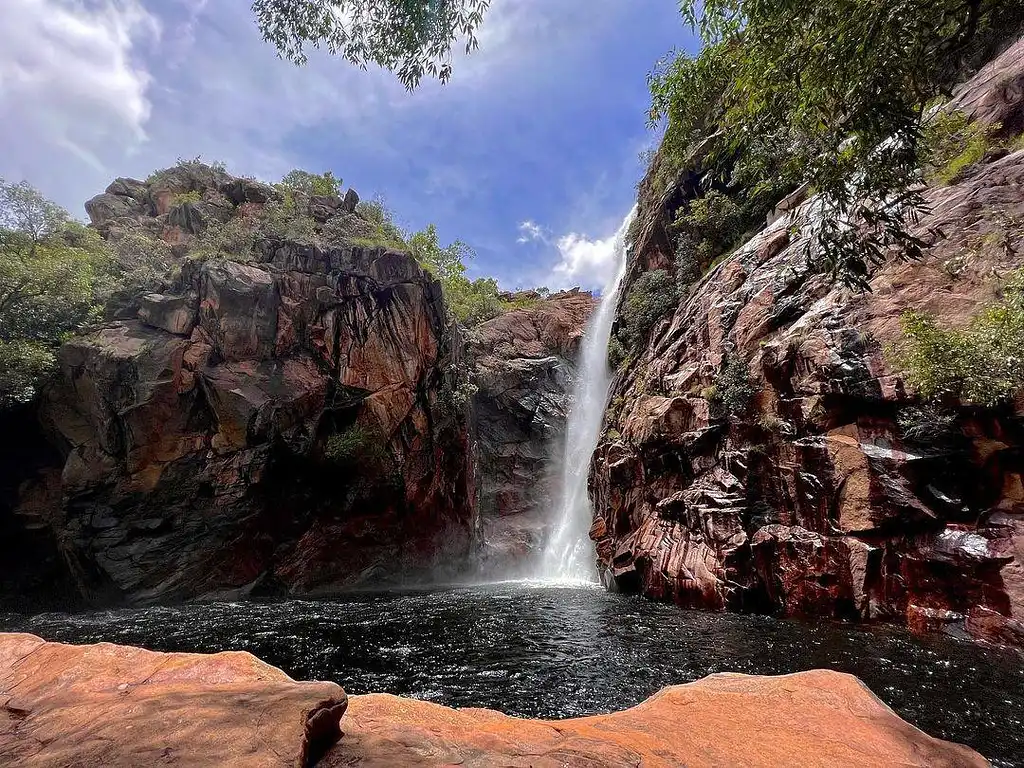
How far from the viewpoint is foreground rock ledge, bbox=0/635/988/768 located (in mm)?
2957

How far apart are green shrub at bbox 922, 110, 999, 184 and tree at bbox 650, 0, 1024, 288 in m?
10.1

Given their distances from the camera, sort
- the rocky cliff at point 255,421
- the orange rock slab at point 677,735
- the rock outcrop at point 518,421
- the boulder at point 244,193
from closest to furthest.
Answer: the orange rock slab at point 677,735, the rocky cliff at point 255,421, the boulder at point 244,193, the rock outcrop at point 518,421

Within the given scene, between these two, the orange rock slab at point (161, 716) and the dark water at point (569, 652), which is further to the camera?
the dark water at point (569, 652)

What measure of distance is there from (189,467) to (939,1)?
74.1 feet

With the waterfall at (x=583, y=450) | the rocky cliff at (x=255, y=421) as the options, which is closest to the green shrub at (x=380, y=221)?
the rocky cliff at (x=255, y=421)

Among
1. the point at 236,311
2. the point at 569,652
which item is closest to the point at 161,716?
the point at 569,652

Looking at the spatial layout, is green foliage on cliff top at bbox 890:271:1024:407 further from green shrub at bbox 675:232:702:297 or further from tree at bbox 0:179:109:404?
tree at bbox 0:179:109:404

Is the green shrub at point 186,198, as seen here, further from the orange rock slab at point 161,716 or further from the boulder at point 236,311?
the orange rock slab at point 161,716

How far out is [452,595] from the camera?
17.5 meters

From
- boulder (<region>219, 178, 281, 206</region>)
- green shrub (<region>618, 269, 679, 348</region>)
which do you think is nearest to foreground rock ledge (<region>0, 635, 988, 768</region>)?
green shrub (<region>618, 269, 679, 348</region>)

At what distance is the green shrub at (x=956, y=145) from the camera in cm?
1253

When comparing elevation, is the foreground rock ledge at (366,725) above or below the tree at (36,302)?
below

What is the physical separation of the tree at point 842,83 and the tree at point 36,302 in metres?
21.9

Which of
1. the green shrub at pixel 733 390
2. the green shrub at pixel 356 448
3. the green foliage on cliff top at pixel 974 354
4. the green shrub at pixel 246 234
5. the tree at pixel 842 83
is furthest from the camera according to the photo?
the green shrub at pixel 246 234
